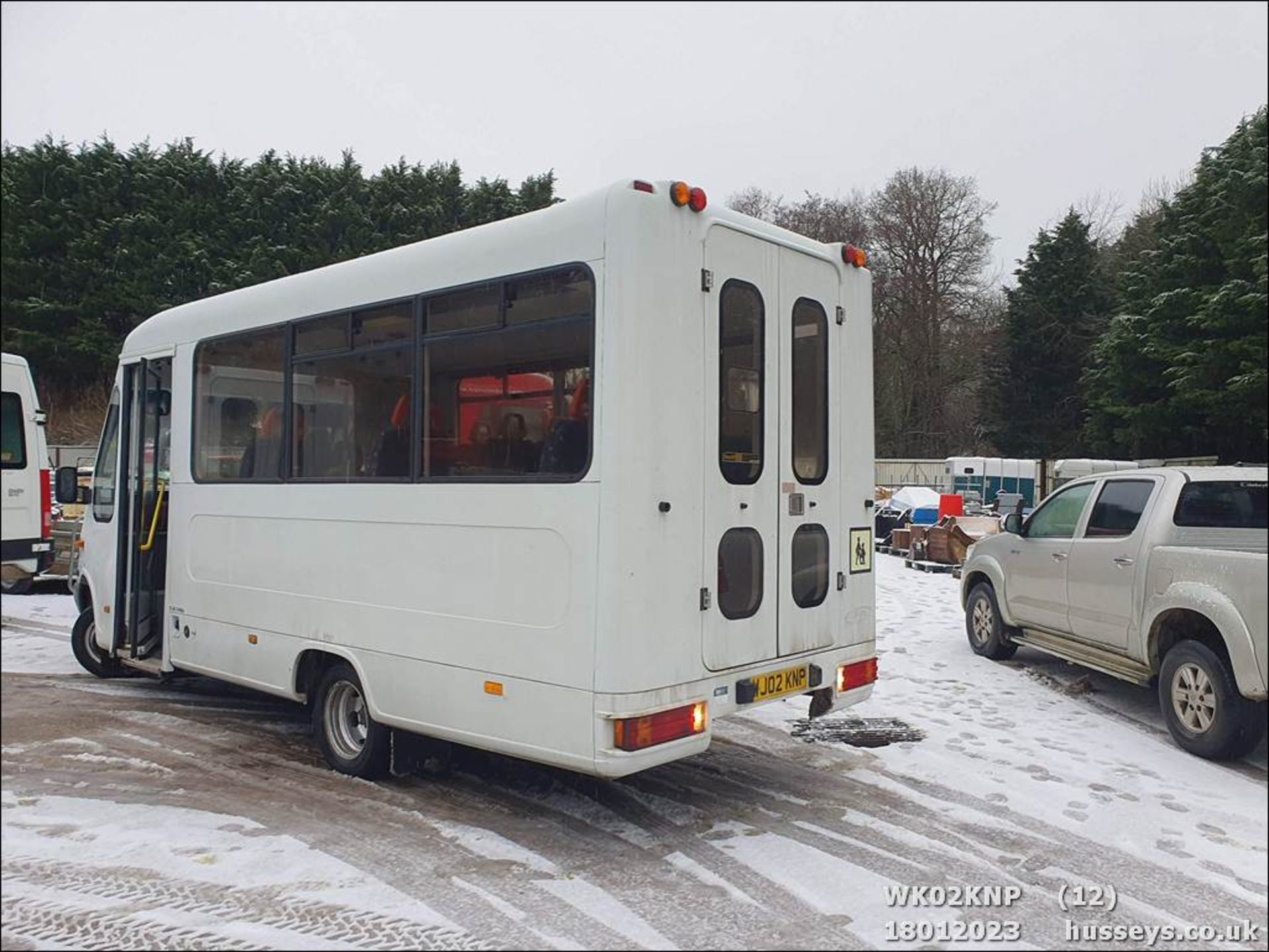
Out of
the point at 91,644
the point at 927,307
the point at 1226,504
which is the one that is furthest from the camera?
the point at 927,307

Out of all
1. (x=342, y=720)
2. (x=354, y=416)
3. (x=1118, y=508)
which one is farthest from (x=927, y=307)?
(x=342, y=720)

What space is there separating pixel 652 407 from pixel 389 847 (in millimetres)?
2455

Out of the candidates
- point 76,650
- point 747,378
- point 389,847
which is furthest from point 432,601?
point 76,650

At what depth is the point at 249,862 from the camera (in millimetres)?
4184

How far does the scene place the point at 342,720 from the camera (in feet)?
18.7

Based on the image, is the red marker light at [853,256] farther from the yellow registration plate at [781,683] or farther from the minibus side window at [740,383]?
the yellow registration plate at [781,683]

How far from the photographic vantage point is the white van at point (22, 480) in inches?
105

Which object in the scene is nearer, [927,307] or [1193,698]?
[1193,698]

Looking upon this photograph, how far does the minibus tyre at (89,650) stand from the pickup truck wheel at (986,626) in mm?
7951

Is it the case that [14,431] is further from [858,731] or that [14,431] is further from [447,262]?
[858,731]

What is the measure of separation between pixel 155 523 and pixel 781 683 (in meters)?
5.10

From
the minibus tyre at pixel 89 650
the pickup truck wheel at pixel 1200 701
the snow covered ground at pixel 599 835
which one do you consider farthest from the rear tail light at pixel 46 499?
the pickup truck wheel at pixel 1200 701

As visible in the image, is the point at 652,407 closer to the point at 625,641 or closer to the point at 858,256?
the point at 625,641

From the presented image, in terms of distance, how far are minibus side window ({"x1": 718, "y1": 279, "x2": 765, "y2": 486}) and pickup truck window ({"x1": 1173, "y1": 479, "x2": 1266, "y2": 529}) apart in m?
1.98
